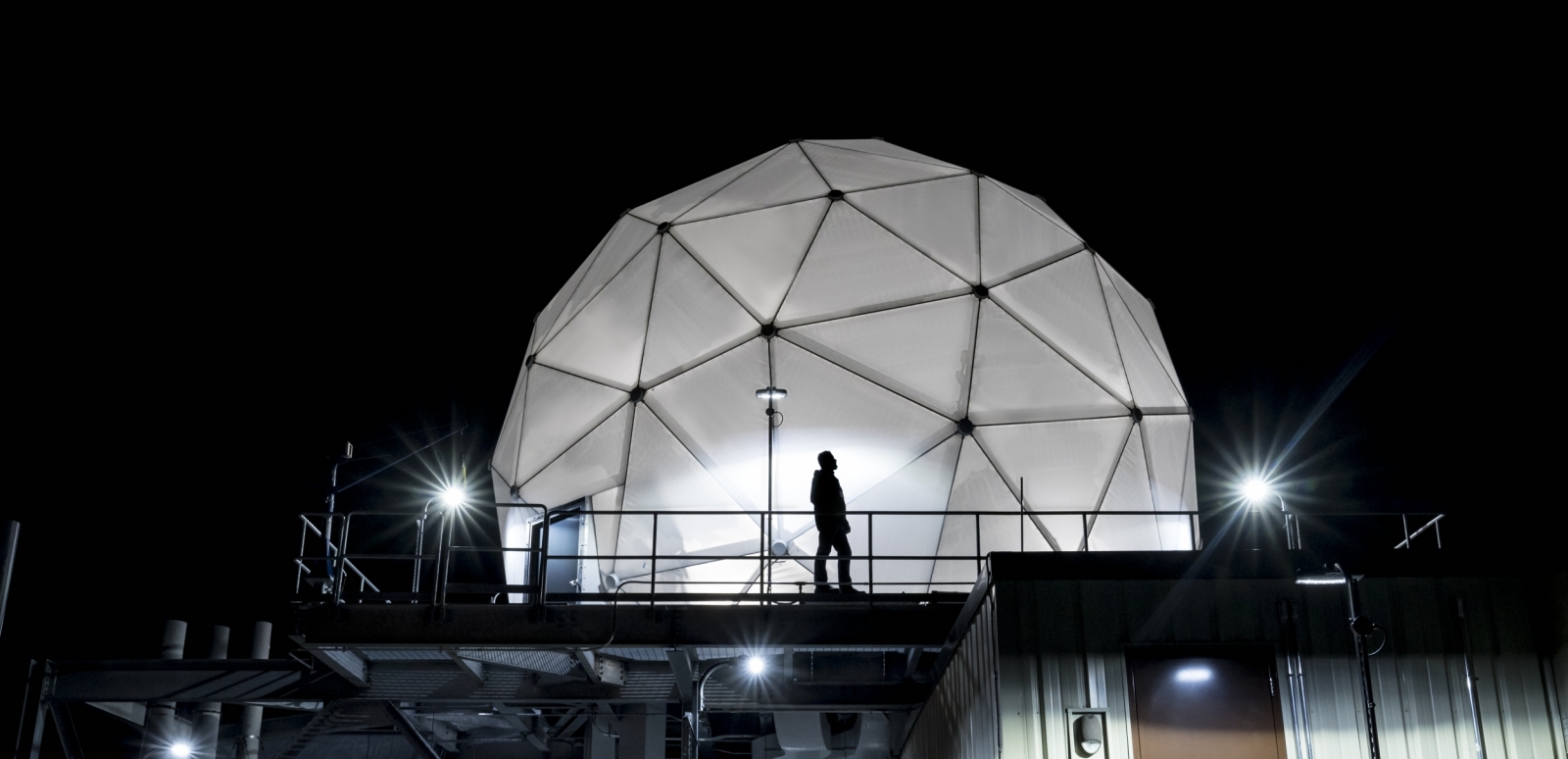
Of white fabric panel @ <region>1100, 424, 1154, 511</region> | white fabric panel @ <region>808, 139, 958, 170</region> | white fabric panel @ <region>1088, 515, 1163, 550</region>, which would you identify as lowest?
white fabric panel @ <region>1088, 515, 1163, 550</region>

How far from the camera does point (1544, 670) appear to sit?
10789 millimetres

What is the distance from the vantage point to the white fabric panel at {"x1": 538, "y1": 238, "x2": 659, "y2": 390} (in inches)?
770

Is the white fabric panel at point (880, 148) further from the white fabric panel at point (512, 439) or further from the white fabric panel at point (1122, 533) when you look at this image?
the white fabric panel at point (512, 439)

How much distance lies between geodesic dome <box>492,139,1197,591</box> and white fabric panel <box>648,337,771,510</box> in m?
0.03

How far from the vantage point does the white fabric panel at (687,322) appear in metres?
18.8

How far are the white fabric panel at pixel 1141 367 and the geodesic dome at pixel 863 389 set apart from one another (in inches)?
1.6

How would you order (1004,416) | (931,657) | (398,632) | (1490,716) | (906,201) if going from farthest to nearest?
(906,201) < (1004,416) < (931,657) < (398,632) < (1490,716)

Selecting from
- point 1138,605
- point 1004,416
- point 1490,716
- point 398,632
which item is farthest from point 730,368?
point 1490,716

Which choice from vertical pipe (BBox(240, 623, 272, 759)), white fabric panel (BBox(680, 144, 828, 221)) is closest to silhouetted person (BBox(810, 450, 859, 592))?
white fabric panel (BBox(680, 144, 828, 221))

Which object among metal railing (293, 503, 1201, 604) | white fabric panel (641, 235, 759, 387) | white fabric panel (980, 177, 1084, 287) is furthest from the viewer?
white fabric panel (980, 177, 1084, 287)

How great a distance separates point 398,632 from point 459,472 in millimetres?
6022

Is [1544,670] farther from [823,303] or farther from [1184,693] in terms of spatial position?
[823,303]

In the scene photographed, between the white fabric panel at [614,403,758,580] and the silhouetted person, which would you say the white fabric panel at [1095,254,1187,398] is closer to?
the silhouetted person

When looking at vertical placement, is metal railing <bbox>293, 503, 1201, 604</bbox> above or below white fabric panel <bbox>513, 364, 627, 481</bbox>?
below
